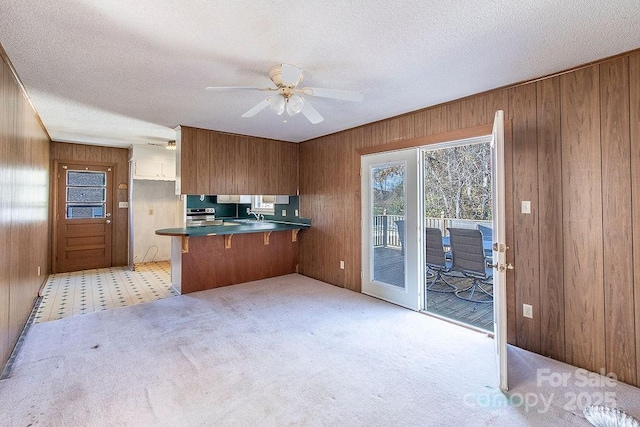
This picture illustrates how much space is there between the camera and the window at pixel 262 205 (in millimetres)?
6014

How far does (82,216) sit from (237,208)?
2973mm

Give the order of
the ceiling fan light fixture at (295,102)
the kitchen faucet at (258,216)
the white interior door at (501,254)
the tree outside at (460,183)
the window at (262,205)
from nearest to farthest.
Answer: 1. the white interior door at (501,254)
2. the ceiling fan light fixture at (295,102)
3. the window at (262,205)
4. the kitchen faucet at (258,216)
5. the tree outside at (460,183)

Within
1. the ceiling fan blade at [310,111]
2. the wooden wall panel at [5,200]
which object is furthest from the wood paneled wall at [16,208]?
the ceiling fan blade at [310,111]

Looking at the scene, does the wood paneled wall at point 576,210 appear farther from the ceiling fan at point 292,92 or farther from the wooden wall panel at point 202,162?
the wooden wall panel at point 202,162

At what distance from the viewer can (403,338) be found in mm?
2996

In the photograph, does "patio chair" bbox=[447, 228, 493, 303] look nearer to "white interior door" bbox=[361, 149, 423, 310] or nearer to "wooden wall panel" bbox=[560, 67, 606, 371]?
"white interior door" bbox=[361, 149, 423, 310]

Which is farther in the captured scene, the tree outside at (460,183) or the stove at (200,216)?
the tree outside at (460,183)

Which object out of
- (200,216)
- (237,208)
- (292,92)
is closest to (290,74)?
(292,92)

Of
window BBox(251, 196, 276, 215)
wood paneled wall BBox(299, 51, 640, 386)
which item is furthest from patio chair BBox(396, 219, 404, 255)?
window BBox(251, 196, 276, 215)

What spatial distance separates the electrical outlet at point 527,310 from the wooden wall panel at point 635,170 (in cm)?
67

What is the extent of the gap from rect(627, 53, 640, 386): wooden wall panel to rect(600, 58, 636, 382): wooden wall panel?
0.07 ft

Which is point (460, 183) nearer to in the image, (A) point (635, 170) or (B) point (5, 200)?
(A) point (635, 170)

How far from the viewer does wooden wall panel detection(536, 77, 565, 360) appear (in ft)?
8.55

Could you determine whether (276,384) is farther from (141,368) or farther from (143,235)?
(143,235)
